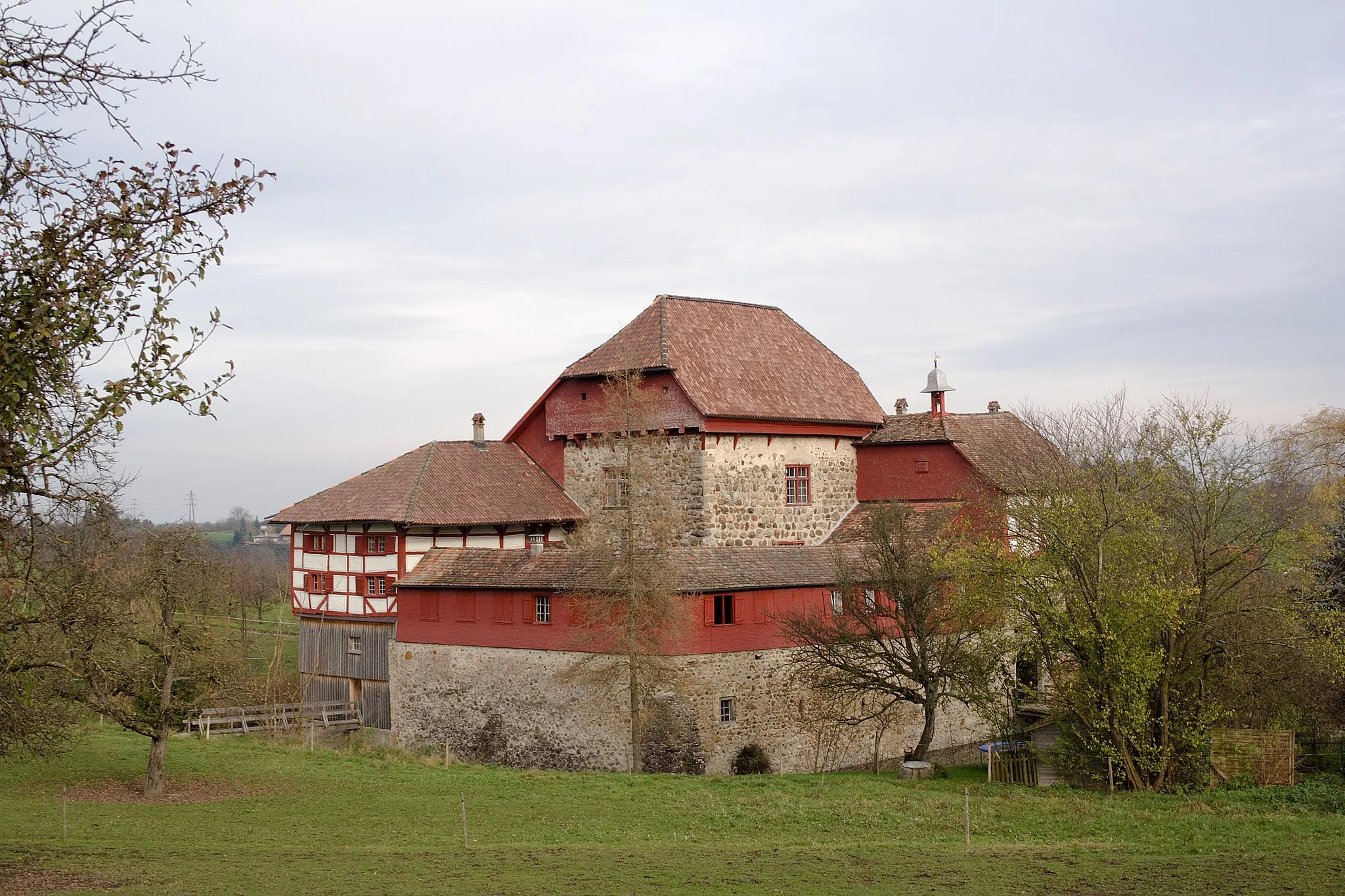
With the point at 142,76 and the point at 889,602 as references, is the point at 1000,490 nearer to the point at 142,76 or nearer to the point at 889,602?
the point at 889,602

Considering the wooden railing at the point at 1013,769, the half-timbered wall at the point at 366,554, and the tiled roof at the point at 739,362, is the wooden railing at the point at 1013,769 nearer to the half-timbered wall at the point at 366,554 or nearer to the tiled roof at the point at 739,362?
the tiled roof at the point at 739,362

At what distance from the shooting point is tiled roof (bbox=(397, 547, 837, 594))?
23.2 metres

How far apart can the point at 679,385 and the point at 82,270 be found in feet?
66.7

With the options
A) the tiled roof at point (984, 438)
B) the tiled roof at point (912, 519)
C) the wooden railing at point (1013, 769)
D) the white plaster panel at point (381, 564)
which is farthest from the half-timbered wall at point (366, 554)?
the wooden railing at point (1013, 769)

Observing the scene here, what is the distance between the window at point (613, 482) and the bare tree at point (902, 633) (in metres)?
4.78

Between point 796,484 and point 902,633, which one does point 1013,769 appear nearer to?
point 902,633

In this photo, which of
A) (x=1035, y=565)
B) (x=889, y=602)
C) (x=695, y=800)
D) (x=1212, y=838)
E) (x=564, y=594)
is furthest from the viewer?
(x=889, y=602)

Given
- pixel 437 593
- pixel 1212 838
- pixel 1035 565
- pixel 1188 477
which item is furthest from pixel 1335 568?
pixel 437 593

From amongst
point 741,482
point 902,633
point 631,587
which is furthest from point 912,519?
point 631,587

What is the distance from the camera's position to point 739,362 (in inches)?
1148

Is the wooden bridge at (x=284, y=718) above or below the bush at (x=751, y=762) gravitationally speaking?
above

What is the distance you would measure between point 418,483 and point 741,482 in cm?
809

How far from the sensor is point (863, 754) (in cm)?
2452

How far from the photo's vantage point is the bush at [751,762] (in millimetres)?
22750
